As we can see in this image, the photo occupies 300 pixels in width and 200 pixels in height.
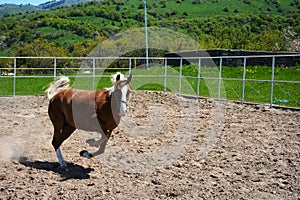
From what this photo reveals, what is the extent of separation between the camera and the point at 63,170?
4.68 metres

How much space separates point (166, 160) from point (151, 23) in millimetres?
56307

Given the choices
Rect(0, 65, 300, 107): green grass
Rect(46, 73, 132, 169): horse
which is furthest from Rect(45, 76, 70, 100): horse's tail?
Rect(0, 65, 300, 107): green grass

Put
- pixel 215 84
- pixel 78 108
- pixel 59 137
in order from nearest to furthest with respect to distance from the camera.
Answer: pixel 78 108
pixel 59 137
pixel 215 84

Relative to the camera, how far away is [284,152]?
5.41 m

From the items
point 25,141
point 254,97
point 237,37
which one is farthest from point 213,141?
point 237,37

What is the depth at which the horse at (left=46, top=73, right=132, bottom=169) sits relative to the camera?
15.0 feet

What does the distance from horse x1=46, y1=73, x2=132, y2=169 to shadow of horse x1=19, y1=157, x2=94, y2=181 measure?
4.0 inches

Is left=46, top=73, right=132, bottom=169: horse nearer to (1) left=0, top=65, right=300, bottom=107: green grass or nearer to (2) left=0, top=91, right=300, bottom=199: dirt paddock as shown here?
(2) left=0, top=91, right=300, bottom=199: dirt paddock

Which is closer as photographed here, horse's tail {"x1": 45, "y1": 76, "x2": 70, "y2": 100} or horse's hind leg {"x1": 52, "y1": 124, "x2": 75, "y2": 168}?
horse's hind leg {"x1": 52, "y1": 124, "x2": 75, "y2": 168}

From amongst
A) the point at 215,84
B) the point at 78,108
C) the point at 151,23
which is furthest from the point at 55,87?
the point at 151,23

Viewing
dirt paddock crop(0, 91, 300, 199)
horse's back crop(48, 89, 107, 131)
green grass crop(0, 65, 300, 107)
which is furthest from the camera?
green grass crop(0, 65, 300, 107)

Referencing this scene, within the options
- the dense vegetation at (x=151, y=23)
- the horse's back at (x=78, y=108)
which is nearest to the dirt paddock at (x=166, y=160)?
the horse's back at (x=78, y=108)

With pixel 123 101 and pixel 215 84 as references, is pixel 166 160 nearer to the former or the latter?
pixel 123 101

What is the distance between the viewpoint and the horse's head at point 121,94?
173 inches
